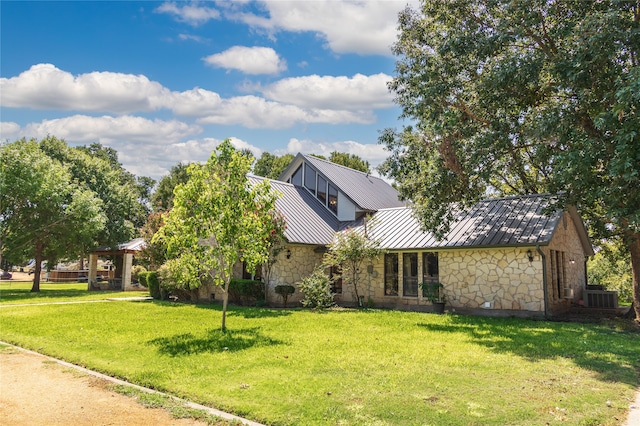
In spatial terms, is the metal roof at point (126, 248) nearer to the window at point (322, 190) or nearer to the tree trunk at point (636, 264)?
the window at point (322, 190)

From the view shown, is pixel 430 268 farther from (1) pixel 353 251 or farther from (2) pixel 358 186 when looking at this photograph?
(2) pixel 358 186

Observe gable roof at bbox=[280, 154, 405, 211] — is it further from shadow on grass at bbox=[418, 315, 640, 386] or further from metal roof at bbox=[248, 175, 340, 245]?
shadow on grass at bbox=[418, 315, 640, 386]

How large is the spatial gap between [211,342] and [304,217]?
38.8 ft

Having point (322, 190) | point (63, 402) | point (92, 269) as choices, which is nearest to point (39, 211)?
point (92, 269)

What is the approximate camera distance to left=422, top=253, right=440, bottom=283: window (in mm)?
17531

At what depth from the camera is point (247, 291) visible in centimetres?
1827

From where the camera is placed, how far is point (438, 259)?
1728cm

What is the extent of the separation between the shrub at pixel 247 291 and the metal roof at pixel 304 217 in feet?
8.05

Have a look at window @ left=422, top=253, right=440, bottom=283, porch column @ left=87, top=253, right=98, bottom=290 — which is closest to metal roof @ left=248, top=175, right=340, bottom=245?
window @ left=422, top=253, right=440, bottom=283

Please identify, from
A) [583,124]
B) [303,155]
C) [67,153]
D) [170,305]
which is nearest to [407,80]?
[583,124]

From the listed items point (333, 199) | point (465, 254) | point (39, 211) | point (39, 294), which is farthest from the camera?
point (39, 211)

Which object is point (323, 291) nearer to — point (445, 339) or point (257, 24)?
point (445, 339)

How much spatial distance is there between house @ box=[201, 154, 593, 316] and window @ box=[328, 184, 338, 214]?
63 mm

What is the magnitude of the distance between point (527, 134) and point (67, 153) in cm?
3565
